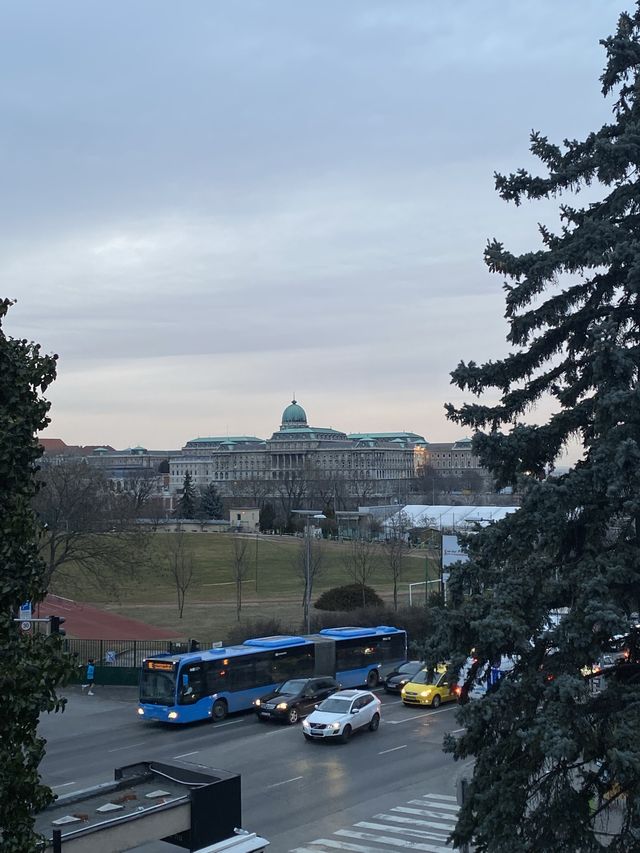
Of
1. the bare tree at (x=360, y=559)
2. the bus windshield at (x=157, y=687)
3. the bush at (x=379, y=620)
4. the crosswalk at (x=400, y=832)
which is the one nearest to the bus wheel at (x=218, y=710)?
the bus windshield at (x=157, y=687)

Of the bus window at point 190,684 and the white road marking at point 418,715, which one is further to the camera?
the white road marking at point 418,715

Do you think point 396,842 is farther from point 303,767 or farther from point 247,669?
point 247,669

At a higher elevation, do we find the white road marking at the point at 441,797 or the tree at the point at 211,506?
the tree at the point at 211,506

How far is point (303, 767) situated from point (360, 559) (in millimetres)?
44435

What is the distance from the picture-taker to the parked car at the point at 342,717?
2452 centimetres

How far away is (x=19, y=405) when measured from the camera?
8539mm

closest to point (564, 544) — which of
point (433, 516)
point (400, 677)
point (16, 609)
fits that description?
point (16, 609)

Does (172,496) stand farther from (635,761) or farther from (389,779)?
(635,761)

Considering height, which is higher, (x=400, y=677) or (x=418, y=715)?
(x=400, y=677)

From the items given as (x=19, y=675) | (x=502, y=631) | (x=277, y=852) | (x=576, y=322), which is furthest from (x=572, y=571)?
(x=277, y=852)

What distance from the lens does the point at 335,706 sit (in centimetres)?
2555

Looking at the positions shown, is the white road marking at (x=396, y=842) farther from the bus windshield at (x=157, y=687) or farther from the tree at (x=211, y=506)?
the tree at (x=211, y=506)

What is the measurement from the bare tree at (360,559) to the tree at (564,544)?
148ft

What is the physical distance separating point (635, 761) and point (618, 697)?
145 cm
